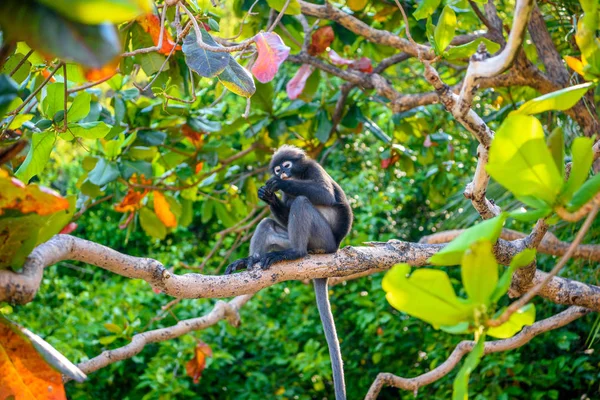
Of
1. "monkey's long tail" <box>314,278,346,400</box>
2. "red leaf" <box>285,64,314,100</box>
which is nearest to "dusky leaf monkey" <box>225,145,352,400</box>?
"monkey's long tail" <box>314,278,346,400</box>

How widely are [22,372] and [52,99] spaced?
1.51m

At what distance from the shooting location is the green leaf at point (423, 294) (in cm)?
152

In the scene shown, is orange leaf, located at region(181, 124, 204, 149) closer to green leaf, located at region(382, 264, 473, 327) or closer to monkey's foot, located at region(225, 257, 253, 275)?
monkey's foot, located at region(225, 257, 253, 275)

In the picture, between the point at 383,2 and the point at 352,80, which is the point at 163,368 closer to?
the point at 352,80

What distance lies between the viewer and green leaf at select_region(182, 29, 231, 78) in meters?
2.78

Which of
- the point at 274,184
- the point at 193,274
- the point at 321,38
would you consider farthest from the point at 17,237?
the point at 321,38

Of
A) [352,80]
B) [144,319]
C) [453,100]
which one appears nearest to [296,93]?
[352,80]

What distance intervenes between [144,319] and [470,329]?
18.6 ft

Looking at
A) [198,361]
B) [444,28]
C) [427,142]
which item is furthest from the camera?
[427,142]

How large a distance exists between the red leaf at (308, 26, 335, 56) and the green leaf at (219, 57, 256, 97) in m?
1.91

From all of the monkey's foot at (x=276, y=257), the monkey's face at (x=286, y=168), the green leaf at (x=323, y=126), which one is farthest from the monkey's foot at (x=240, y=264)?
the green leaf at (x=323, y=126)

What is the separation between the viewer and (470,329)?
158 centimetres

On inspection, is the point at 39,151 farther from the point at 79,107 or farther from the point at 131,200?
the point at 131,200

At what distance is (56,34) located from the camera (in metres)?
1.14
